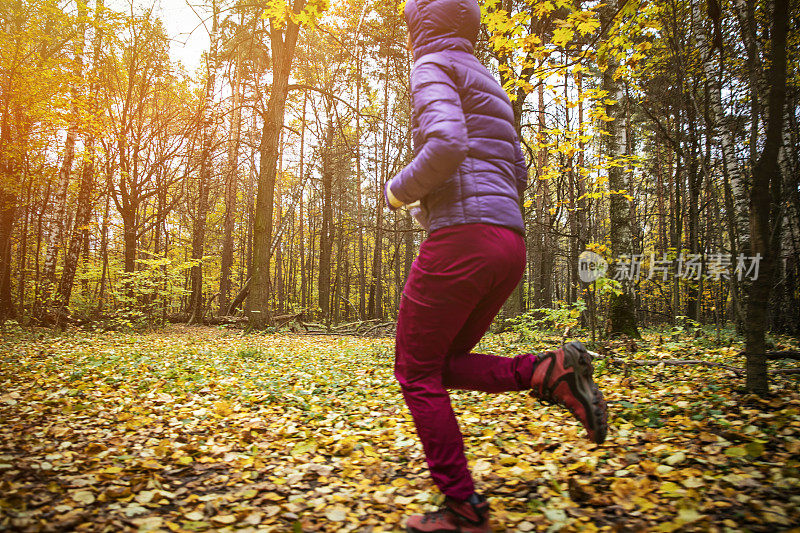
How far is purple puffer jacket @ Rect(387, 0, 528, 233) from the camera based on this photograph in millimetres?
1640

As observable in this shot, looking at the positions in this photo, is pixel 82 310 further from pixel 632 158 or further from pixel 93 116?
pixel 632 158

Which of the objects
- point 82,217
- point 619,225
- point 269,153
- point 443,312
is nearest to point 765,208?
point 443,312

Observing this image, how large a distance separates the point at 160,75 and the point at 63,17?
8.32 ft

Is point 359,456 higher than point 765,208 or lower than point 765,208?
lower

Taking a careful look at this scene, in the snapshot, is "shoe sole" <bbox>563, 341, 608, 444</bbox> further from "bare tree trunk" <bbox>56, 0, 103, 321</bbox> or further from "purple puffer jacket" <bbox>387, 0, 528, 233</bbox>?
"bare tree trunk" <bbox>56, 0, 103, 321</bbox>

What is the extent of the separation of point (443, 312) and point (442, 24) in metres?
1.40

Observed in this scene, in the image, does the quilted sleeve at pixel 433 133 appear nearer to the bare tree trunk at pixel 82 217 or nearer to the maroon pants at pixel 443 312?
the maroon pants at pixel 443 312

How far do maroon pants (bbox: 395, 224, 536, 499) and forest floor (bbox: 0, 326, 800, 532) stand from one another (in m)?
0.44

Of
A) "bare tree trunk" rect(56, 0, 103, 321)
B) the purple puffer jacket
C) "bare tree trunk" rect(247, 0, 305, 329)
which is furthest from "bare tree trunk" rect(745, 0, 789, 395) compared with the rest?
"bare tree trunk" rect(56, 0, 103, 321)

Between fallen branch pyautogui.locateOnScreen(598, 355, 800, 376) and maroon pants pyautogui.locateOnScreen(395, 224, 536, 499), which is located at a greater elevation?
maroon pants pyautogui.locateOnScreen(395, 224, 536, 499)

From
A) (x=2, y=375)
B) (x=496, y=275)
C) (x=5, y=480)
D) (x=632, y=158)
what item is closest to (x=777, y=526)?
(x=496, y=275)

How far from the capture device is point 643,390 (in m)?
3.53

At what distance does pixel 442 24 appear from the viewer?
1857mm

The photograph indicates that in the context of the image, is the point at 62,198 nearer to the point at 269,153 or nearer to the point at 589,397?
the point at 269,153
